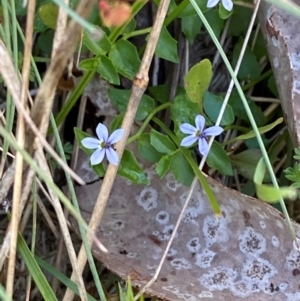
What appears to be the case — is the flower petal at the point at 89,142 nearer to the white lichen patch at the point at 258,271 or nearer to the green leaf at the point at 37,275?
the green leaf at the point at 37,275

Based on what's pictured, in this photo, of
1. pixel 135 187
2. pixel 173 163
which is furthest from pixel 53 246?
pixel 173 163

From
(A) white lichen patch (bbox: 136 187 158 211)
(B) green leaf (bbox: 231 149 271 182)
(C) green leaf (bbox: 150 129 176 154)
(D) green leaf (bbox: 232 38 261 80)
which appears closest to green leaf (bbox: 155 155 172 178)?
(C) green leaf (bbox: 150 129 176 154)

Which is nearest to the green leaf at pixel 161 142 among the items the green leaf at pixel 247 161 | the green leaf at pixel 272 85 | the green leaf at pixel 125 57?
the green leaf at pixel 125 57

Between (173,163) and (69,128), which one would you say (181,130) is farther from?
(69,128)

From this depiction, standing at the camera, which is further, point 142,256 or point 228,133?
point 228,133

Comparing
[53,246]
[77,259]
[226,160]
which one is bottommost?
[53,246]

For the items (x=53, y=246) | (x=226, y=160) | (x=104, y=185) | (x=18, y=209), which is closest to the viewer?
(x=18, y=209)

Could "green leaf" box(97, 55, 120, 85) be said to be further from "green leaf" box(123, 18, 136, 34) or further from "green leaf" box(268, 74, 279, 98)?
"green leaf" box(268, 74, 279, 98)
